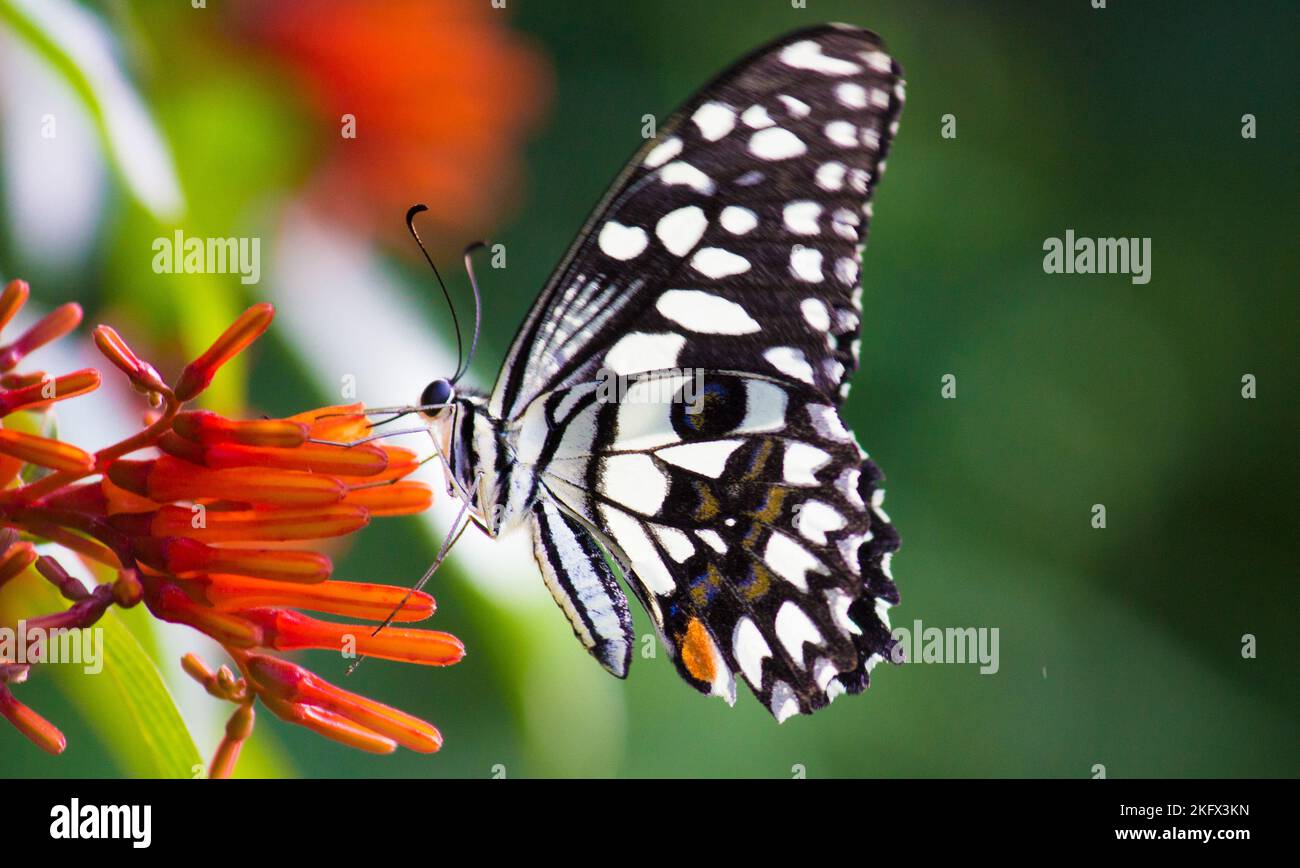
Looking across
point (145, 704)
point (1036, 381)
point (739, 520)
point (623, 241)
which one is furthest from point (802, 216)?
point (1036, 381)

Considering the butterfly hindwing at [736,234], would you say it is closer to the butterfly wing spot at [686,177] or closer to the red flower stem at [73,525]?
the butterfly wing spot at [686,177]

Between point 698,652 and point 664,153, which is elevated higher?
point 664,153

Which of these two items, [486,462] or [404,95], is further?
[404,95]

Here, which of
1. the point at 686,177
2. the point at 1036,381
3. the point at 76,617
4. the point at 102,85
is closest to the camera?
the point at 76,617

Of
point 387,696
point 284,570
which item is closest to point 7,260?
point 284,570

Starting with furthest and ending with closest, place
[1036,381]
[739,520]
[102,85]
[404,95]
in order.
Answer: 1. [1036,381]
2. [404,95]
3. [739,520]
4. [102,85]

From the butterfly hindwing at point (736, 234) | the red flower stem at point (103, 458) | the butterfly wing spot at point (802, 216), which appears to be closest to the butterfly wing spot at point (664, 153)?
the butterfly hindwing at point (736, 234)

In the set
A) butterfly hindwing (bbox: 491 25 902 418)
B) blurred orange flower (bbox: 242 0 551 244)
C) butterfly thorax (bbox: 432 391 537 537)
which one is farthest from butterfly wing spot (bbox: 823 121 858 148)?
blurred orange flower (bbox: 242 0 551 244)

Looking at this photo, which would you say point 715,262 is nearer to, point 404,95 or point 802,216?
point 802,216

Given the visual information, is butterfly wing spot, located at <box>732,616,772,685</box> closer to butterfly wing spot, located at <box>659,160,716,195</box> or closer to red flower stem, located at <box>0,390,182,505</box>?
butterfly wing spot, located at <box>659,160,716,195</box>
